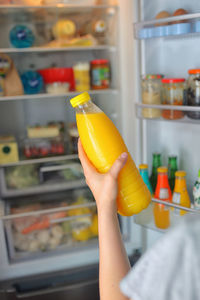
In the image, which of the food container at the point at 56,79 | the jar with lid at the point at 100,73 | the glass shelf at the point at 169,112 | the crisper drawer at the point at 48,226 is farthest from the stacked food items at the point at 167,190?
the food container at the point at 56,79

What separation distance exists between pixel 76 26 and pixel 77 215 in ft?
3.61

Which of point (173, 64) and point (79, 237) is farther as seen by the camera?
point (79, 237)

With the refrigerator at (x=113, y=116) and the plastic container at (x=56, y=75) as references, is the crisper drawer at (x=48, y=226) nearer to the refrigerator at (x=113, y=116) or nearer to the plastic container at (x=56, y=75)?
the refrigerator at (x=113, y=116)

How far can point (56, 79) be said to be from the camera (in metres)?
1.94

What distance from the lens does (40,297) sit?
1.73 meters

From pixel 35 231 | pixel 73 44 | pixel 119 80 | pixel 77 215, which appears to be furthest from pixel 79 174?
pixel 73 44

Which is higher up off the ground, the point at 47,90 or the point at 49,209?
the point at 47,90

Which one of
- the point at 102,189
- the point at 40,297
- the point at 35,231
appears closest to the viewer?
the point at 102,189

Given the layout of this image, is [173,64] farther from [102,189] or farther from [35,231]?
[35,231]

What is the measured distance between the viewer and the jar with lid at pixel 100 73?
6.27 feet

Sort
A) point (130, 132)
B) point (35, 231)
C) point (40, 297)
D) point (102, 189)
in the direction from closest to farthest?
1. point (102, 189)
2. point (40, 297)
3. point (130, 132)
4. point (35, 231)

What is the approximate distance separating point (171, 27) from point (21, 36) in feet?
2.92

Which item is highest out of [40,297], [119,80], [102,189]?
[119,80]

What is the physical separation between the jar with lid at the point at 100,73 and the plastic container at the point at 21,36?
37cm
